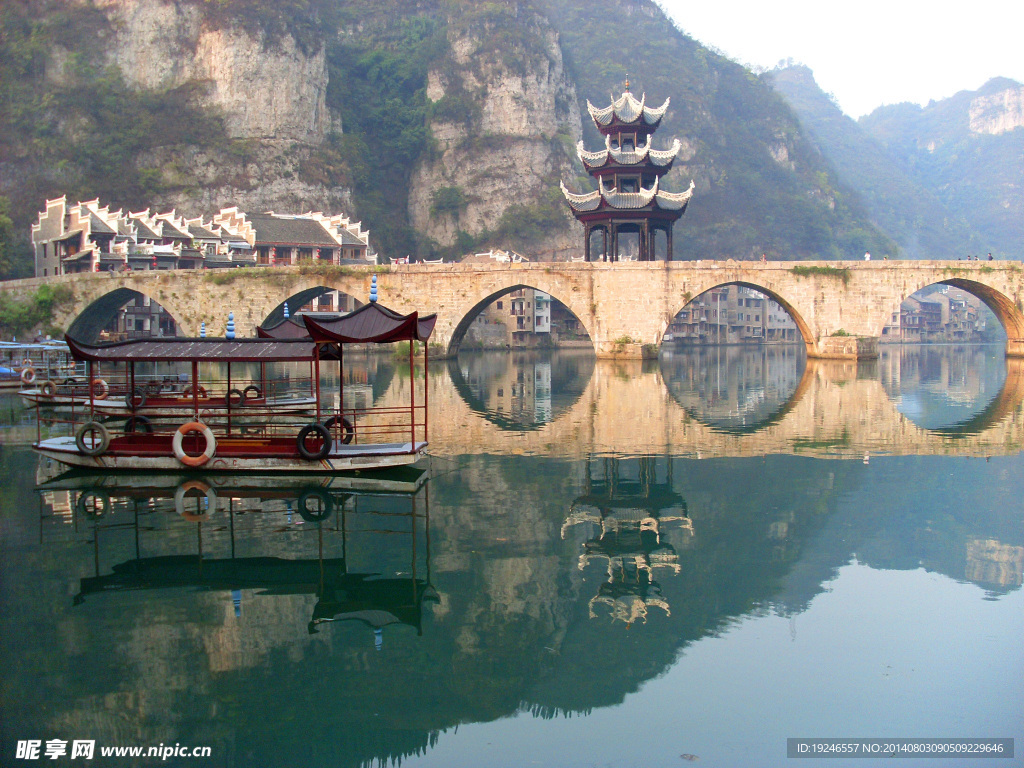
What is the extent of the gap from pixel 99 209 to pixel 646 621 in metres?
54.2

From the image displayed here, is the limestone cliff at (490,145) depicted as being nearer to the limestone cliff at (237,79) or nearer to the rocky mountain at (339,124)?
the rocky mountain at (339,124)

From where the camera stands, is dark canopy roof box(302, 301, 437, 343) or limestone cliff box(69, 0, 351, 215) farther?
limestone cliff box(69, 0, 351, 215)

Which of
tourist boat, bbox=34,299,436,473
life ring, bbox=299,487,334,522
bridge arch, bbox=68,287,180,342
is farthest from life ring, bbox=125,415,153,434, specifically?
bridge arch, bbox=68,287,180,342

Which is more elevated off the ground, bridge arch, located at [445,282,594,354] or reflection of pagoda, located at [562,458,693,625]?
bridge arch, located at [445,282,594,354]

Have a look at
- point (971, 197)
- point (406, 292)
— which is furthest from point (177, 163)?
point (971, 197)

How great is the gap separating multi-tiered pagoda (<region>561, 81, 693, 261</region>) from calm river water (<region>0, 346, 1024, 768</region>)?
2519 cm

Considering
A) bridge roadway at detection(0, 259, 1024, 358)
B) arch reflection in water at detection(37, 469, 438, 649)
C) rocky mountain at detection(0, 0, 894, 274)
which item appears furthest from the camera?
rocky mountain at detection(0, 0, 894, 274)

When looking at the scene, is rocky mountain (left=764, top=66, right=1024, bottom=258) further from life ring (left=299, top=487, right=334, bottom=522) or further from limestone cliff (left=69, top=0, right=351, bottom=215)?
life ring (left=299, top=487, right=334, bottom=522)

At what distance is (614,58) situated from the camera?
9712cm

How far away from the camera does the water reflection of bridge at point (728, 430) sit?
15523 millimetres

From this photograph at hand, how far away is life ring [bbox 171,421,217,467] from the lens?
41.2 ft

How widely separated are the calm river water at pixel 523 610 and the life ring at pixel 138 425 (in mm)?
1572

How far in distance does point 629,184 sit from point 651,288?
607cm

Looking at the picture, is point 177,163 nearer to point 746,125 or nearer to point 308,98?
point 308,98
